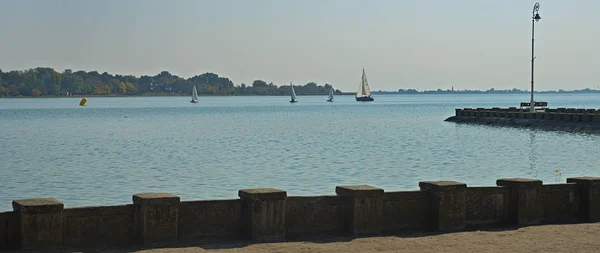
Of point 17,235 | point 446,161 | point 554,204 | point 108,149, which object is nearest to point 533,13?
point 446,161

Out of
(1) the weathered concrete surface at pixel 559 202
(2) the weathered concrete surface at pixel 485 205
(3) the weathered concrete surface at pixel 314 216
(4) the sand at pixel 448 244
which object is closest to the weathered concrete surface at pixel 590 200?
(1) the weathered concrete surface at pixel 559 202

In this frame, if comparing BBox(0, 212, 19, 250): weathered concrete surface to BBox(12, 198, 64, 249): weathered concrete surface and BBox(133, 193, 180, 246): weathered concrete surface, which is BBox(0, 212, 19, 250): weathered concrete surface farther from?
BBox(133, 193, 180, 246): weathered concrete surface

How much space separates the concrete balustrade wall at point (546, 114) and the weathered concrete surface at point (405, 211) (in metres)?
56.5

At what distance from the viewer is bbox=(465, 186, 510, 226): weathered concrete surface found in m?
14.1

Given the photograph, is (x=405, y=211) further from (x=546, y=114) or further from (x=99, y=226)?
(x=546, y=114)

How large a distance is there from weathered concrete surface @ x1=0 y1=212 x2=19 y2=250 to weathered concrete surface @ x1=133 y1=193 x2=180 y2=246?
5.30ft

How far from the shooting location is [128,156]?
49.0 meters

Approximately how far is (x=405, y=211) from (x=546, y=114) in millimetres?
64000

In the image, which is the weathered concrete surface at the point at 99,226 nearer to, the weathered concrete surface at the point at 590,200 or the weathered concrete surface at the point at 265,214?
the weathered concrete surface at the point at 265,214

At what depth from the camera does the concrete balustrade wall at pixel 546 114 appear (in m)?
69.0

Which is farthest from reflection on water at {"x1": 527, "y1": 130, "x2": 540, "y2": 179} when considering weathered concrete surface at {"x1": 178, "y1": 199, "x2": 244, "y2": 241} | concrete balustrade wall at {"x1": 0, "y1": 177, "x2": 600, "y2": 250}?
weathered concrete surface at {"x1": 178, "y1": 199, "x2": 244, "y2": 241}

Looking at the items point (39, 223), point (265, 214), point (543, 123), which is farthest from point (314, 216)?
point (543, 123)

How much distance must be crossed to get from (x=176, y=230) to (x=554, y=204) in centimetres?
656

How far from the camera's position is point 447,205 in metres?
13.7
